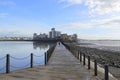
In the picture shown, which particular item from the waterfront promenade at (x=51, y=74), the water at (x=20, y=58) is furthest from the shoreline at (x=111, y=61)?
the water at (x=20, y=58)

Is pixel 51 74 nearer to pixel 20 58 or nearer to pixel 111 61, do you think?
pixel 111 61

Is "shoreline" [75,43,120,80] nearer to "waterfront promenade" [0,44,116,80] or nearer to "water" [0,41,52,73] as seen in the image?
"waterfront promenade" [0,44,116,80]

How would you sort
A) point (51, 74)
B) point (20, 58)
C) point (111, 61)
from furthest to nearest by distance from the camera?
point (20, 58) → point (111, 61) → point (51, 74)

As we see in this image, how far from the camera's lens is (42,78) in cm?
1500

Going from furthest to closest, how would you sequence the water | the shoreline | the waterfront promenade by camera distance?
the water
the shoreline
the waterfront promenade

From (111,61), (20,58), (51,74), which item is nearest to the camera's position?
(51,74)

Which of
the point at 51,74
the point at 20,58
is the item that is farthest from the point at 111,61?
the point at 51,74

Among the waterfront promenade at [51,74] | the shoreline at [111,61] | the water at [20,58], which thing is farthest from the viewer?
the water at [20,58]

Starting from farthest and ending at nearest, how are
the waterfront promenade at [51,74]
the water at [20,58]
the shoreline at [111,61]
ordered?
the water at [20,58] < the shoreline at [111,61] < the waterfront promenade at [51,74]

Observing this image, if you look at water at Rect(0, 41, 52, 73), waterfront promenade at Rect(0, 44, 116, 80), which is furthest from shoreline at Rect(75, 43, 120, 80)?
water at Rect(0, 41, 52, 73)

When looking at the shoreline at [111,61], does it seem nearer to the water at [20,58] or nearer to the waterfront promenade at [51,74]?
the waterfront promenade at [51,74]

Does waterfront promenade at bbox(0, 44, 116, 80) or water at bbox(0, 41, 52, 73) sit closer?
waterfront promenade at bbox(0, 44, 116, 80)

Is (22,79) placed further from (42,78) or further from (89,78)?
(89,78)

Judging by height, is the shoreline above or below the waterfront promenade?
below
